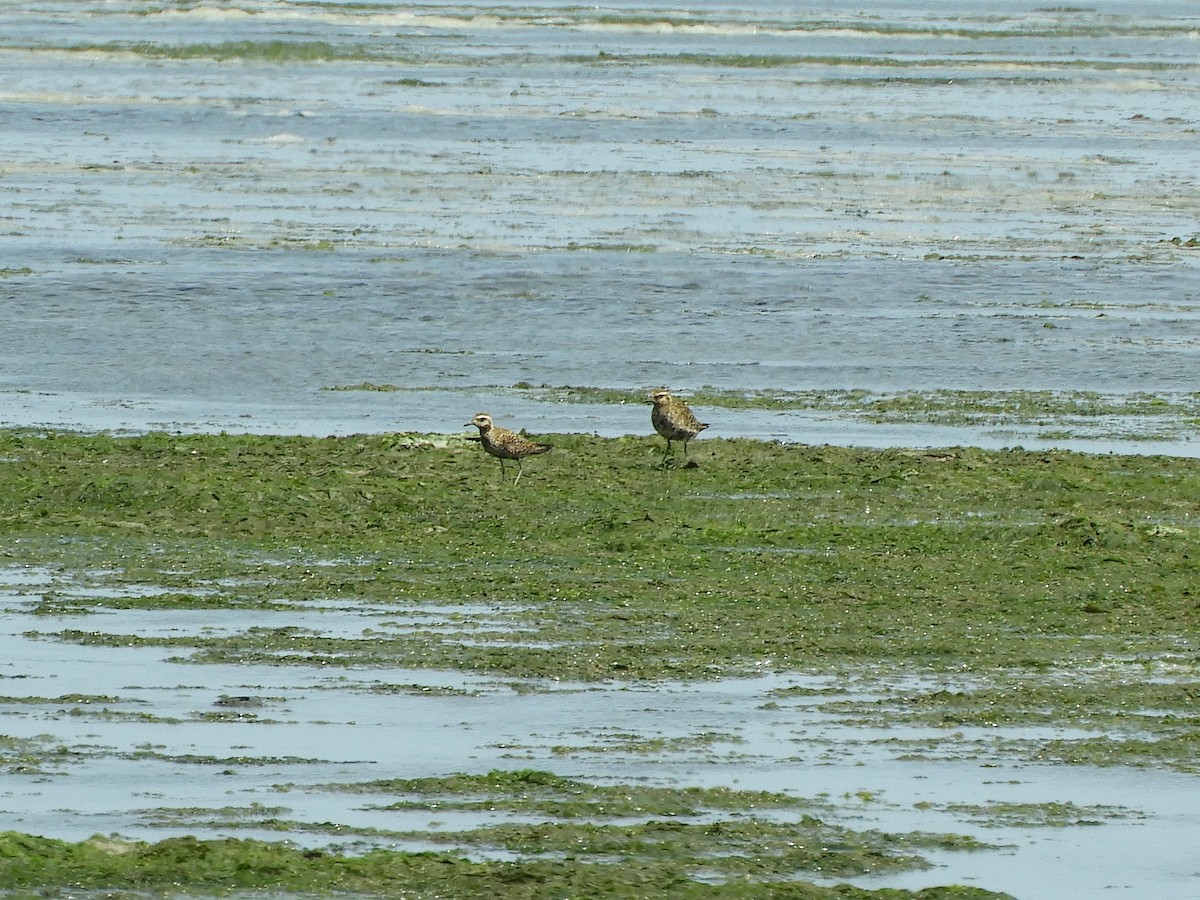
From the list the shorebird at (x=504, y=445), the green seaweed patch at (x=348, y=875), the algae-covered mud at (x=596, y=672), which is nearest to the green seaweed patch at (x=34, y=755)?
the algae-covered mud at (x=596, y=672)

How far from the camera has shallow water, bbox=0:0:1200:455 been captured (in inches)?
778

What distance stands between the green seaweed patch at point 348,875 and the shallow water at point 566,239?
950cm

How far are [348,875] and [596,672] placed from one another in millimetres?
2793

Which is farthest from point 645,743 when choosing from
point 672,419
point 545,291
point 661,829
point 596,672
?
point 545,291

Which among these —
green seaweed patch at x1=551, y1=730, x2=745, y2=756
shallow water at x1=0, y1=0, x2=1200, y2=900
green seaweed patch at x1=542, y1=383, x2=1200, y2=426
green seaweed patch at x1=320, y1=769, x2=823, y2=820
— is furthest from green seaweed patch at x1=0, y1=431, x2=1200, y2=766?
green seaweed patch at x1=542, y1=383, x2=1200, y2=426

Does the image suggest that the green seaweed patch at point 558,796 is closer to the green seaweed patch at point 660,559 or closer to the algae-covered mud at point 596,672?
the algae-covered mud at point 596,672

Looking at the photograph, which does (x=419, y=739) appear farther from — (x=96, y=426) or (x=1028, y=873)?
(x=96, y=426)

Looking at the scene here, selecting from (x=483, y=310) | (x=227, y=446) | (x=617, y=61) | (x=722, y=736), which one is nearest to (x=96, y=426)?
(x=227, y=446)

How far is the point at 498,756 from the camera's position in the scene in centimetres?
873

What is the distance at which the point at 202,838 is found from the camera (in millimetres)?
7562

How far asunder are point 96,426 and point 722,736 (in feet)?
28.3

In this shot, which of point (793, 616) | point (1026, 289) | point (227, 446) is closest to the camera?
point (793, 616)

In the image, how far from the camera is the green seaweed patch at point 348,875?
23.3ft

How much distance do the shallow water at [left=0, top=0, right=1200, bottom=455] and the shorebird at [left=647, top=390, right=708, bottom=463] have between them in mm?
1857
